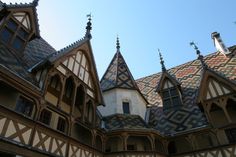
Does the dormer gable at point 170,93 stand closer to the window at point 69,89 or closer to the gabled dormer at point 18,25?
the window at point 69,89

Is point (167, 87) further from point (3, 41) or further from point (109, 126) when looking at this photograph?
point (3, 41)

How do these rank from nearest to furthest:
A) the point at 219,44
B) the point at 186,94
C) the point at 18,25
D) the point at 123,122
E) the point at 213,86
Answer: the point at 18,25 → the point at 213,86 → the point at 123,122 → the point at 186,94 → the point at 219,44

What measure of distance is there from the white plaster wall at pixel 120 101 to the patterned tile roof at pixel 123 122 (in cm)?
52

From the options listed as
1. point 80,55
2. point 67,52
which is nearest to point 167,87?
point 80,55

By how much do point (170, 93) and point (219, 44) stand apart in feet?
27.0

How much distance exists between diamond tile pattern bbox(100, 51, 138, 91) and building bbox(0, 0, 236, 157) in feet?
0.30

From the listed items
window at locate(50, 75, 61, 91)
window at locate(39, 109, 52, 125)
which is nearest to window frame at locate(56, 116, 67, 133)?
window at locate(39, 109, 52, 125)

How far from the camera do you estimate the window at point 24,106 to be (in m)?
9.62

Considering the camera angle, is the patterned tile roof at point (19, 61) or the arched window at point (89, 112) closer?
the patterned tile roof at point (19, 61)

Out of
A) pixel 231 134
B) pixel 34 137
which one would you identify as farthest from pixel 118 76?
pixel 34 137

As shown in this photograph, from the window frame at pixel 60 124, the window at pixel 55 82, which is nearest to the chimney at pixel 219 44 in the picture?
the window at pixel 55 82

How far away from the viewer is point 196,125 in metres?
15.1

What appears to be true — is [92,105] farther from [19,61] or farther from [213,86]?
[213,86]

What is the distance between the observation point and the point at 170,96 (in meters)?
18.8
